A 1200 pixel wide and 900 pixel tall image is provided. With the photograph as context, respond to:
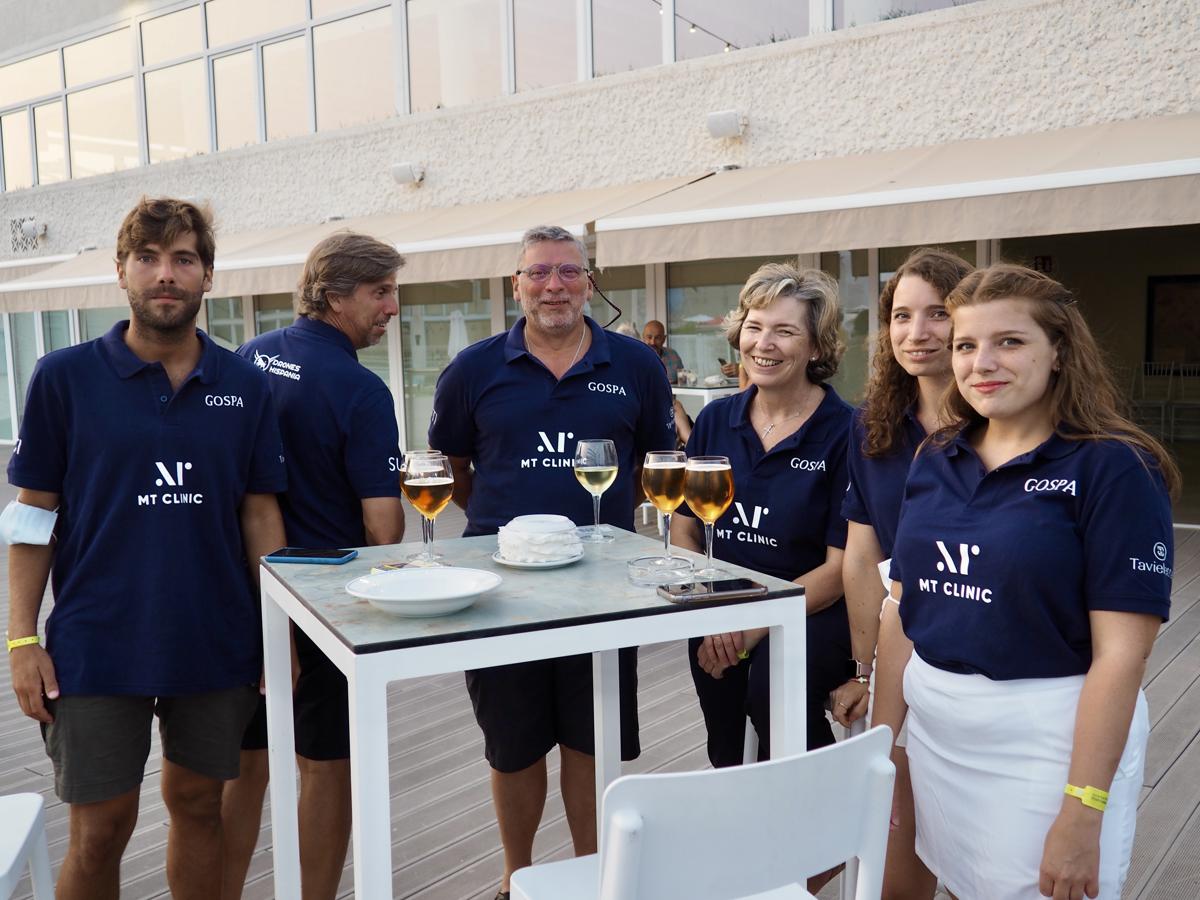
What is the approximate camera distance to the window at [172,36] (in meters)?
13.6

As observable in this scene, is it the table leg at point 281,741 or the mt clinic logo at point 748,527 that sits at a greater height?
the mt clinic logo at point 748,527

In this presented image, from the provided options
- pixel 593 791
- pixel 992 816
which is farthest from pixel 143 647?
pixel 992 816

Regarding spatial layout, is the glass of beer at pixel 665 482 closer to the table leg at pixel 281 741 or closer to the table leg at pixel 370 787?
the table leg at pixel 370 787

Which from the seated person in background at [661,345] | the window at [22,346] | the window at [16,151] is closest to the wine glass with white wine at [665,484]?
the seated person in background at [661,345]

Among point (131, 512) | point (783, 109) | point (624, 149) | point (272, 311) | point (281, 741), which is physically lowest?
point (281, 741)

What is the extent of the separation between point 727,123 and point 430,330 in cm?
496

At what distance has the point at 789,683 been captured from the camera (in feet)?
5.62

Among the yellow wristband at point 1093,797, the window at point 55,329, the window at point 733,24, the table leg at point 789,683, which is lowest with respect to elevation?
the yellow wristband at point 1093,797

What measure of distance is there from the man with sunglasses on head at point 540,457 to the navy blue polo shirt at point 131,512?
2.32ft

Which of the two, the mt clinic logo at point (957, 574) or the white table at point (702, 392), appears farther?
the white table at point (702, 392)

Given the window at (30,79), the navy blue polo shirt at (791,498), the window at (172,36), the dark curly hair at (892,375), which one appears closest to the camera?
the dark curly hair at (892,375)

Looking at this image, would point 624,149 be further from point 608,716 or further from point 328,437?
point 608,716

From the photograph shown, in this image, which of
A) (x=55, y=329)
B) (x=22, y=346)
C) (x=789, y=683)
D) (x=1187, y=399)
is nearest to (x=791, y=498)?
(x=789, y=683)

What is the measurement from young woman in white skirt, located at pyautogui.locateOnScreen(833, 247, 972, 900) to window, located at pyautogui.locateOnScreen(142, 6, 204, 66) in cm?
1394
